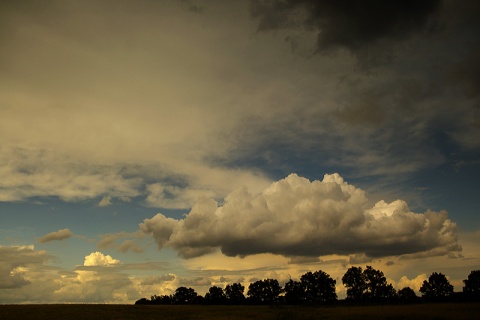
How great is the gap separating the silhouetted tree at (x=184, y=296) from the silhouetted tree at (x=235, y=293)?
1582cm

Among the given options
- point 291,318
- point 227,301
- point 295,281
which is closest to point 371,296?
point 295,281

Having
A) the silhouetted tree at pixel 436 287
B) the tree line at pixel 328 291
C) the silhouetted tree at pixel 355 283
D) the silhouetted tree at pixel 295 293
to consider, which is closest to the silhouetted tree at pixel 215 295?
the tree line at pixel 328 291

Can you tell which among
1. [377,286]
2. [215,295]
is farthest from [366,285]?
[215,295]

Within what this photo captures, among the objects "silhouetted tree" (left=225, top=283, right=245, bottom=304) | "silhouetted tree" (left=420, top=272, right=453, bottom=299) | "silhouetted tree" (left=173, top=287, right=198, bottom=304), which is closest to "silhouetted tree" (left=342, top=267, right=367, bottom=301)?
"silhouetted tree" (left=420, top=272, right=453, bottom=299)

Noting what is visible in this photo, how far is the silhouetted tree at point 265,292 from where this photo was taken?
155m

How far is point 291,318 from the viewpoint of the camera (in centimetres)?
5950

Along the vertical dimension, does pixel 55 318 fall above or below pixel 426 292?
above

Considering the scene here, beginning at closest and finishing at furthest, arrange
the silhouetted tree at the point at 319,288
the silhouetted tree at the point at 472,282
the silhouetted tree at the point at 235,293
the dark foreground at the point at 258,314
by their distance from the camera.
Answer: the dark foreground at the point at 258,314
the silhouetted tree at the point at 472,282
the silhouetted tree at the point at 319,288
the silhouetted tree at the point at 235,293

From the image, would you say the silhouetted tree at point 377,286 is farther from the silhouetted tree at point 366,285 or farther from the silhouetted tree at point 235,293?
the silhouetted tree at point 235,293

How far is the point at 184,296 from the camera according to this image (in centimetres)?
16562

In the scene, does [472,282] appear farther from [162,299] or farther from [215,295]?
[162,299]

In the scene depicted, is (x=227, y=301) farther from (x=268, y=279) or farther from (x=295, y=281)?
(x=295, y=281)

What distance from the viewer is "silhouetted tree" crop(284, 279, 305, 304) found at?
147 metres

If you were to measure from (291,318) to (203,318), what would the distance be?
15483 mm
